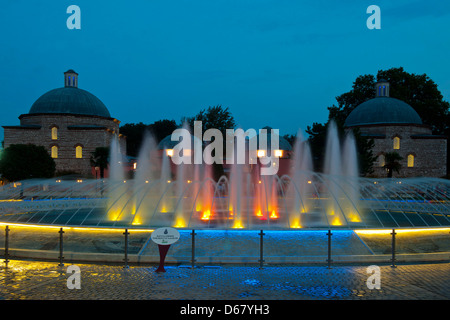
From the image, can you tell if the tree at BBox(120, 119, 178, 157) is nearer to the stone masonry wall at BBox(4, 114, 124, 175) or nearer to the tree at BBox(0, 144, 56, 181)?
the stone masonry wall at BBox(4, 114, 124, 175)

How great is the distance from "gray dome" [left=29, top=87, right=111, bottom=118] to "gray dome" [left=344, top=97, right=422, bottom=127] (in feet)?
129

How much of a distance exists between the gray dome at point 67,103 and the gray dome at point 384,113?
1548 inches

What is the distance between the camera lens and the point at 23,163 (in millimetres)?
34344

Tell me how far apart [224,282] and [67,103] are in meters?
53.7

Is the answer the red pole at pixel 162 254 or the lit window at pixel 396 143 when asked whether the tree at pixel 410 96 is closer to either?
the lit window at pixel 396 143

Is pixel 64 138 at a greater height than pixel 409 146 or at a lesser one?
greater

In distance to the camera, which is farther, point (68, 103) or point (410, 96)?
point (410, 96)

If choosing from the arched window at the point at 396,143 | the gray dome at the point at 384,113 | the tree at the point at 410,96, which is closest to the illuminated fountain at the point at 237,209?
the arched window at the point at 396,143

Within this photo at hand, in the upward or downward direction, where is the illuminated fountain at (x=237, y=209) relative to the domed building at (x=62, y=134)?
downward

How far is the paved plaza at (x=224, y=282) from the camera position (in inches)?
269

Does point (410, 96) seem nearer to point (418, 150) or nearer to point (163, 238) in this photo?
point (418, 150)

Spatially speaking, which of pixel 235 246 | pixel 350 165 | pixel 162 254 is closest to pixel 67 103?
pixel 350 165
